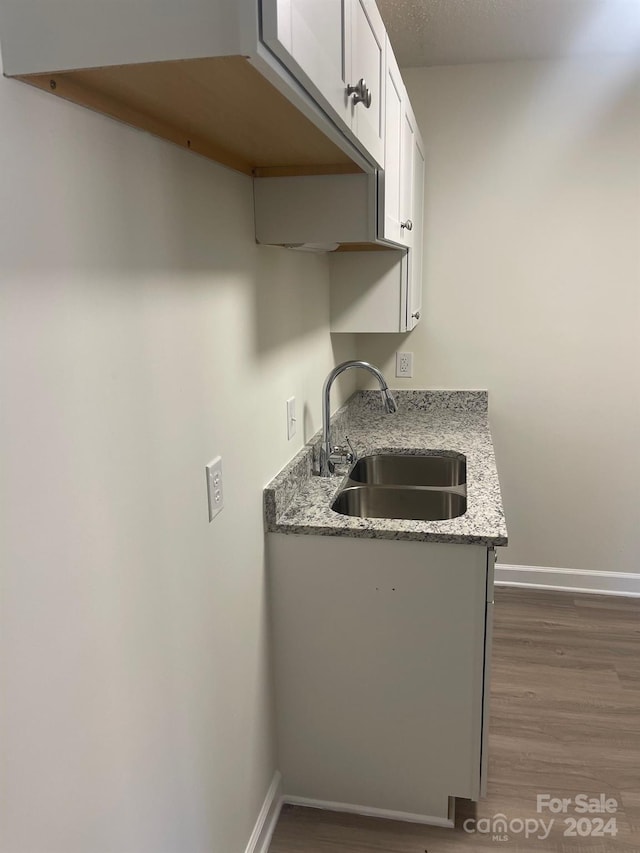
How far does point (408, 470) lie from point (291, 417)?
74 centimetres

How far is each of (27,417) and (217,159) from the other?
2.56 ft

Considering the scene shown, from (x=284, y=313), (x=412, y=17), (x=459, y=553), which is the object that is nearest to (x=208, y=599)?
(x=459, y=553)

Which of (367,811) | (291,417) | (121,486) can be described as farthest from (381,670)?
(121,486)

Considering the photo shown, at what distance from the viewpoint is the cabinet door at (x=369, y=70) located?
1228 millimetres

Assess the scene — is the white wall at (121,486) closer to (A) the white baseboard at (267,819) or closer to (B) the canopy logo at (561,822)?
(A) the white baseboard at (267,819)

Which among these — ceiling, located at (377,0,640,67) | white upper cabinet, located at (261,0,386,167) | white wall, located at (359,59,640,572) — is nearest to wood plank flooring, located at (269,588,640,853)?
white wall, located at (359,59,640,572)

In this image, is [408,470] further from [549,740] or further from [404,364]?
[549,740]

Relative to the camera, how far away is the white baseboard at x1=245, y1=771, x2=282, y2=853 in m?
1.71

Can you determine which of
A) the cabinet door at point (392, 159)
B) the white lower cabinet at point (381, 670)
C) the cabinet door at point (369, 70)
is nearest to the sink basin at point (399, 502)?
the white lower cabinet at point (381, 670)

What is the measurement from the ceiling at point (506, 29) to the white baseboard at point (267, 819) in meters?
2.40

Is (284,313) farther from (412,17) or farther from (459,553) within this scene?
(412,17)

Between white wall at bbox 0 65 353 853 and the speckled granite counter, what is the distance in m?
0.27

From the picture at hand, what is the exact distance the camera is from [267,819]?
181cm

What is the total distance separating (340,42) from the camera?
111 cm
